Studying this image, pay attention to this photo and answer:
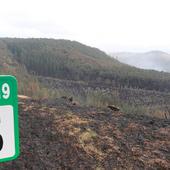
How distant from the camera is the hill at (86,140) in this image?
6039 mm

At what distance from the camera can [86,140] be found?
6668 millimetres

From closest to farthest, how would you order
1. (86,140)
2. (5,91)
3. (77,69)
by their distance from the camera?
(5,91), (86,140), (77,69)

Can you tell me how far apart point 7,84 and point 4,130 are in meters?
0.25

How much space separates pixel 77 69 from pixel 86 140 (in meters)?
28.8

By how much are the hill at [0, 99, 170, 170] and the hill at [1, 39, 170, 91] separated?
2034cm

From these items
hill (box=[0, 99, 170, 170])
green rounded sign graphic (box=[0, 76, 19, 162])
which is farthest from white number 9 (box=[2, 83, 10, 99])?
hill (box=[0, 99, 170, 170])

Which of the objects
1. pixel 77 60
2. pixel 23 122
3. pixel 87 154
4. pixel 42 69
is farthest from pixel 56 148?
pixel 77 60

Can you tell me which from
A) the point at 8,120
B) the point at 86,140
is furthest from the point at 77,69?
the point at 8,120

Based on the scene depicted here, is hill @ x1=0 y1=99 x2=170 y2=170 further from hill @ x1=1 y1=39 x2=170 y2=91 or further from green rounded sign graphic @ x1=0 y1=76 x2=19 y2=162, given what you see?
hill @ x1=1 y1=39 x2=170 y2=91

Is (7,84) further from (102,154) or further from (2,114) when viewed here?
(102,154)

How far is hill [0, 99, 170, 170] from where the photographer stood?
19.8 feet

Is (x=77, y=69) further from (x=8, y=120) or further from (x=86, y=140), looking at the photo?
(x=8, y=120)

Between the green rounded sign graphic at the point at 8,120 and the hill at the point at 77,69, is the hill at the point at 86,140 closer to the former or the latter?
the green rounded sign graphic at the point at 8,120

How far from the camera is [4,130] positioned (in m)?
2.40
